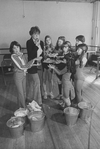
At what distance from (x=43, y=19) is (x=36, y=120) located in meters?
4.43

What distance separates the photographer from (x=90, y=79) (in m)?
4.11

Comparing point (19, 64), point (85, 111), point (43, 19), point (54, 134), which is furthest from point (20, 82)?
point (43, 19)

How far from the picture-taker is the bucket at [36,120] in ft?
6.07

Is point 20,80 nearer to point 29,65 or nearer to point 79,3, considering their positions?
point 29,65

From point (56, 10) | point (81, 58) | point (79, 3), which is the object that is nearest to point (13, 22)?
point (56, 10)

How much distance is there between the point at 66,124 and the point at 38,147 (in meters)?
0.58

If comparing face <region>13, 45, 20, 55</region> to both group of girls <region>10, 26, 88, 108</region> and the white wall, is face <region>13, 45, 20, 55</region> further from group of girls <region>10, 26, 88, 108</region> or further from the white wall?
the white wall

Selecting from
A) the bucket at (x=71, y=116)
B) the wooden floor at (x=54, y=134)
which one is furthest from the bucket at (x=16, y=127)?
the bucket at (x=71, y=116)

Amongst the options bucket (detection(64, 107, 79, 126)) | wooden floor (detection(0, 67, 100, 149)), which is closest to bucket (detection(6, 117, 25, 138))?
wooden floor (detection(0, 67, 100, 149))

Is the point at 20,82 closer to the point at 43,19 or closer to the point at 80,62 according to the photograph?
the point at 80,62

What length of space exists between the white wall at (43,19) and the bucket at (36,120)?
3.92m

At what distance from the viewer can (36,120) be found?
183cm

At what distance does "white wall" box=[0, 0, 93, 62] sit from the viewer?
16.5 feet

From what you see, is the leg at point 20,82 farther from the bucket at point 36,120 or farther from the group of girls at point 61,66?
the bucket at point 36,120
